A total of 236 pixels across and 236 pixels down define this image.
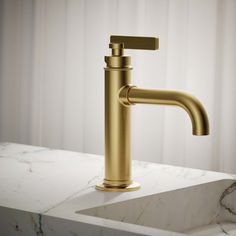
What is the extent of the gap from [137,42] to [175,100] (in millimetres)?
147

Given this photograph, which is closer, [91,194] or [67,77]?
[91,194]

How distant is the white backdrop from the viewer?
2.32m

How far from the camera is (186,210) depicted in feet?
3.94

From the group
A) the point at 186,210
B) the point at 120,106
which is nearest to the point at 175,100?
the point at 120,106

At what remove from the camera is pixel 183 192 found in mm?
1190

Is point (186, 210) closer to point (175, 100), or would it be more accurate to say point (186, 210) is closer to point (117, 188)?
point (117, 188)

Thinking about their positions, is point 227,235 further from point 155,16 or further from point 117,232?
point 155,16

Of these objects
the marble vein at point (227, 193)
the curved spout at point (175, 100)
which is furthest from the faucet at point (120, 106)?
the marble vein at point (227, 193)

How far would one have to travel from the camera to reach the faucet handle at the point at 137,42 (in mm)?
1135

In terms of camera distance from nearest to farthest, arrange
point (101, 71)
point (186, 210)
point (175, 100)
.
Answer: point (175, 100)
point (186, 210)
point (101, 71)

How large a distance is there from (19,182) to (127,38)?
35 cm

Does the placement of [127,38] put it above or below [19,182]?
above

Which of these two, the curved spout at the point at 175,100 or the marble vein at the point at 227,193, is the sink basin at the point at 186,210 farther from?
the curved spout at the point at 175,100

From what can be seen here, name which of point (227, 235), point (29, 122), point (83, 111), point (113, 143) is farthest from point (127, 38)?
point (29, 122)
